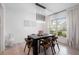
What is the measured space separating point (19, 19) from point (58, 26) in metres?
0.82

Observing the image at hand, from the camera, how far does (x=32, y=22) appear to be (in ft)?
5.96

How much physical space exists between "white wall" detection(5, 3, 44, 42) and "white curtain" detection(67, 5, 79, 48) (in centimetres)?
62

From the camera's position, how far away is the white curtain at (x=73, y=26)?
5.66 feet

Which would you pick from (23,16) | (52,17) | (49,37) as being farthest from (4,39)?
(52,17)

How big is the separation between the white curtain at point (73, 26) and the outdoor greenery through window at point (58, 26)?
0.32 ft

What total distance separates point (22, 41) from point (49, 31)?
1.89 feet

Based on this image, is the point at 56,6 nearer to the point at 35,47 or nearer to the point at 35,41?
the point at 35,41

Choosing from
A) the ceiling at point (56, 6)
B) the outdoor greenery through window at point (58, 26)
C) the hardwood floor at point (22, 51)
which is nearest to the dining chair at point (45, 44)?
the hardwood floor at point (22, 51)

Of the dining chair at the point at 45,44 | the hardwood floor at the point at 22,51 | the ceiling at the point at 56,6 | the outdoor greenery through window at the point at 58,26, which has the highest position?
the ceiling at the point at 56,6

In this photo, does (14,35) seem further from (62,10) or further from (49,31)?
(62,10)

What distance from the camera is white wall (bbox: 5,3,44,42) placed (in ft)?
5.58

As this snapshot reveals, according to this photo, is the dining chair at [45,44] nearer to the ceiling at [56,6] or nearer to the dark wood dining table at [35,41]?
the dark wood dining table at [35,41]

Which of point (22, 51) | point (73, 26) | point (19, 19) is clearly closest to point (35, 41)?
point (22, 51)

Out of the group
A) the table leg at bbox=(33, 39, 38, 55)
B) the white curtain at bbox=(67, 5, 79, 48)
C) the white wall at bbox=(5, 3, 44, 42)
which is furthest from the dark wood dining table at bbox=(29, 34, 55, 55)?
the white curtain at bbox=(67, 5, 79, 48)
